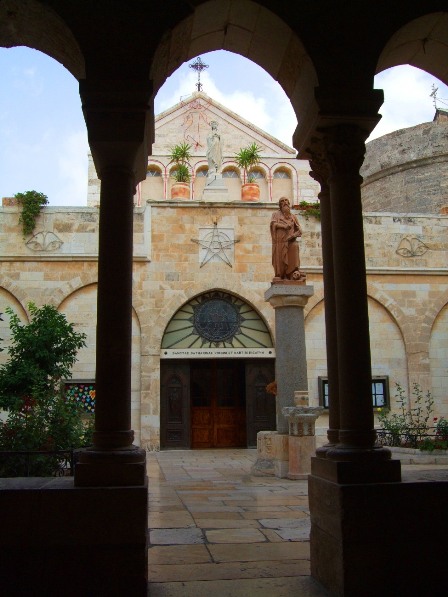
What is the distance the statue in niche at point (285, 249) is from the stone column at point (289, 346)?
0.75ft

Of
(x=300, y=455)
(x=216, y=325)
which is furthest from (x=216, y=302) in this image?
(x=300, y=455)

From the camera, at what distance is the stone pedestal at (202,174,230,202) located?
687 inches

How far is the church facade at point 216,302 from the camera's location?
16266 millimetres

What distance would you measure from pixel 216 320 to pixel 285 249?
21.1ft

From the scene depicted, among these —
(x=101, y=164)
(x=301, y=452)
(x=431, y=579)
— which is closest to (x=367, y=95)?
(x=101, y=164)

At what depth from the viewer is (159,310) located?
16.6 metres

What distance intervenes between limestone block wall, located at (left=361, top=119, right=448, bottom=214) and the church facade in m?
5.32

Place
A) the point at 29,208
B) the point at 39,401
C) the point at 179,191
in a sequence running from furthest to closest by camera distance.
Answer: the point at 179,191 < the point at 29,208 < the point at 39,401

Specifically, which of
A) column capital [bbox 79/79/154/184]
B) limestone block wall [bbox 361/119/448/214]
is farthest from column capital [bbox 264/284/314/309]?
limestone block wall [bbox 361/119/448/214]

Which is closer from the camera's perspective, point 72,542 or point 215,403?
point 72,542

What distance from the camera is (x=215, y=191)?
17.6 m

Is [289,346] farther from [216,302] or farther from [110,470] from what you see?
[110,470]

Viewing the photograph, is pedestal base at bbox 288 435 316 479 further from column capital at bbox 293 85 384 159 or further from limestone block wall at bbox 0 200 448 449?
column capital at bbox 293 85 384 159

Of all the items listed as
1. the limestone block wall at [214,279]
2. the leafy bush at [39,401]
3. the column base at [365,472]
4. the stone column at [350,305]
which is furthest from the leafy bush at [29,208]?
the column base at [365,472]
